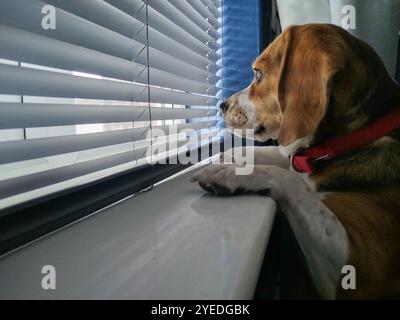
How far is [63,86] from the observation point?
2.07ft

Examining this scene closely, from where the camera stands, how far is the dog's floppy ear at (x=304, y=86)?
2.64 ft

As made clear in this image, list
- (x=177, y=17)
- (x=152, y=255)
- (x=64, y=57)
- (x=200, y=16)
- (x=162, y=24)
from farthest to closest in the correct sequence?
(x=200, y=16)
(x=177, y=17)
(x=162, y=24)
(x=64, y=57)
(x=152, y=255)

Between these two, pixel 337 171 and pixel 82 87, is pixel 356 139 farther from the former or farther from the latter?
pixel 82 87

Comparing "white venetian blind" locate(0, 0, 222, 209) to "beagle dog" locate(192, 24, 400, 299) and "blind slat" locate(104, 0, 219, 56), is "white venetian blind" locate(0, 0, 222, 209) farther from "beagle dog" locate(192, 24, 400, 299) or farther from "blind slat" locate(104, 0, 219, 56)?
"beagle dog" locate(192, 24, 400, 299)

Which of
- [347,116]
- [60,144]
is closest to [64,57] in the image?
[60,144]

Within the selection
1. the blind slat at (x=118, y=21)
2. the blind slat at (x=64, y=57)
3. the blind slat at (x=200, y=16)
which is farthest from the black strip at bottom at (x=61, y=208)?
the blind slat at (x=200, y=16)

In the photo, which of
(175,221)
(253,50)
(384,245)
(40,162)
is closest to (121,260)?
(175,221)

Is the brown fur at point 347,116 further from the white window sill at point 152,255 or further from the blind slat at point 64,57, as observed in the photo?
the blind slat at point 64,57

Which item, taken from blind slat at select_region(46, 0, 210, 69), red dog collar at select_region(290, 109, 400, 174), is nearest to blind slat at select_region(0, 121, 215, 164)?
blind slat at select_region(46, 0, 210, 69)

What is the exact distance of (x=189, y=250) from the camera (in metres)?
0.51

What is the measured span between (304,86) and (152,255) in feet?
1.82

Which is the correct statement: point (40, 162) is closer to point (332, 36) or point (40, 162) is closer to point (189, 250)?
point (189, 250)

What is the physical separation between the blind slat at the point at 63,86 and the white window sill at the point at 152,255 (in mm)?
246
